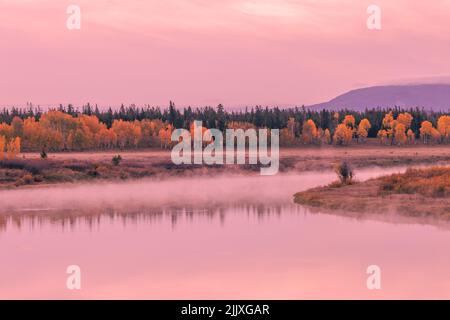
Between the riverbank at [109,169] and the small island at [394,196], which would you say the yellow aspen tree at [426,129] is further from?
the small island at [394,196]

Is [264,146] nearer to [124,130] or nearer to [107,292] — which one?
[124,130]

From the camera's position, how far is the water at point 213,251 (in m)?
24.1

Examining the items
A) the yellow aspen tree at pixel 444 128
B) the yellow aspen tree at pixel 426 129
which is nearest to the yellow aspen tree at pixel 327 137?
the yellow aspen tree at pixel 426 129

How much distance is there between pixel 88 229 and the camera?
38.8 metres

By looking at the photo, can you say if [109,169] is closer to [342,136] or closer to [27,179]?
[27,179]

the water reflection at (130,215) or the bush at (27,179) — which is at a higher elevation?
the bush at (27,179)

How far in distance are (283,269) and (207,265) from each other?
3012 millimetres

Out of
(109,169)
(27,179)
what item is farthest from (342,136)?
(27,179)

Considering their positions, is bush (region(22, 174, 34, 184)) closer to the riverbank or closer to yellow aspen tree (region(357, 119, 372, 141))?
the riverbank

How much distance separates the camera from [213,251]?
1227 inches

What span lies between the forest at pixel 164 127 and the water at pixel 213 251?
290 feet

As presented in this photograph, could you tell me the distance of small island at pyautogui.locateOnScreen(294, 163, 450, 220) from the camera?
4085 cm

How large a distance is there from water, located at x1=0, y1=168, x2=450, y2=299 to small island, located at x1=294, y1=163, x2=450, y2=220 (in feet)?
5.31

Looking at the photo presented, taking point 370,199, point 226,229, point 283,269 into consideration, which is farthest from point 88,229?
point 370,199
